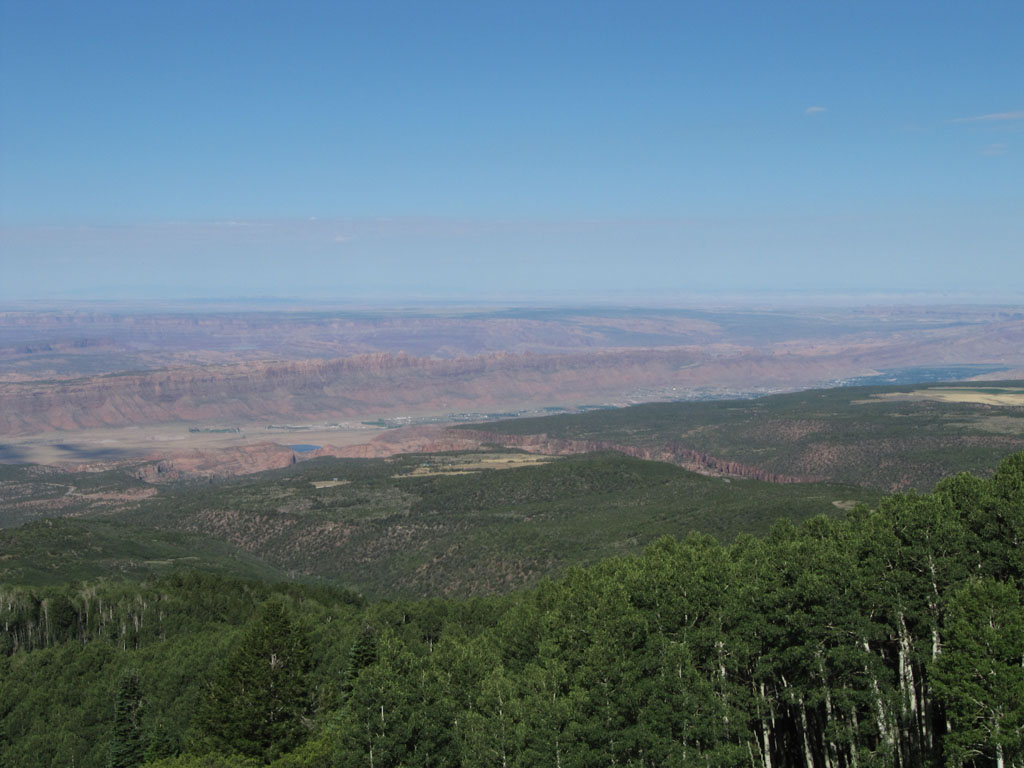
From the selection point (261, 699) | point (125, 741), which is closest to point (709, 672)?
point (261, 699)

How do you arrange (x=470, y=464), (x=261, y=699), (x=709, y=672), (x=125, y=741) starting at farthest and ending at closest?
1. (x=470, y=464)
2. (x=125, y=741)
3. (x=261, y=699)
4. (x=709, y=672)

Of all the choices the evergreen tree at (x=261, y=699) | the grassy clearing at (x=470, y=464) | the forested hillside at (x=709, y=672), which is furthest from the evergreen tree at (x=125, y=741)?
the grassy clearing at (x=470, y=464)

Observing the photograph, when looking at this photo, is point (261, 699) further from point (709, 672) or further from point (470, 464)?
point (470, 464)

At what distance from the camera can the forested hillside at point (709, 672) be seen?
33.0 m

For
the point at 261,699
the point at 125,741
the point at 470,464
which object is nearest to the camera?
the point at 261,699

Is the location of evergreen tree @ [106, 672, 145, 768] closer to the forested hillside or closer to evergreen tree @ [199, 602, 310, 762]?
the forested hillside

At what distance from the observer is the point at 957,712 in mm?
30047

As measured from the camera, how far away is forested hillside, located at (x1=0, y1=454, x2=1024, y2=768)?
3303cm

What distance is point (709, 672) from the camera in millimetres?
38500

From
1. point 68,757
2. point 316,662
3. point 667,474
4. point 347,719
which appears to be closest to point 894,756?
point 347,719

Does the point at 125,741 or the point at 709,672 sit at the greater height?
the point at 709,672

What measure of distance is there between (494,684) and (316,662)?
81.7 ft

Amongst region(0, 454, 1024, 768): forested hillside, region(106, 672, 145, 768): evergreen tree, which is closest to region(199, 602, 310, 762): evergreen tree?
region(0, 454, 1024, 768): forested hillside

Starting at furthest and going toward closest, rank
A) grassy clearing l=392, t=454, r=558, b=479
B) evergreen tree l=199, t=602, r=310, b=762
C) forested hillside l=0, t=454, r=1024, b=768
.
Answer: grassy clearing l=392, t=454, r=558, b=479 < evergreen tree l=199, t=602, r=310, b=762 < forested hillside l=0, t=454, r=1024, b=768
